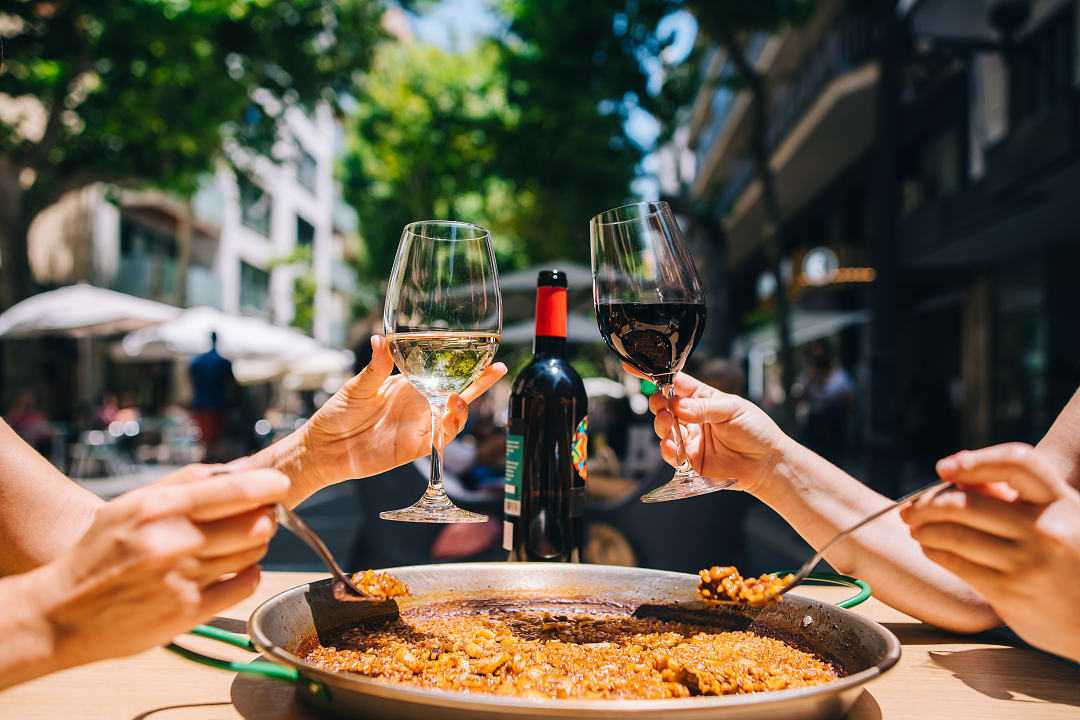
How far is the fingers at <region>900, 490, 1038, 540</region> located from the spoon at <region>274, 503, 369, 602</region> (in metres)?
0.61

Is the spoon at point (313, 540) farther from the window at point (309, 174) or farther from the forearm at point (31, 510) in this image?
the window at point (309, 174)

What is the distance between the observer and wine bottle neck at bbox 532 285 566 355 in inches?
64.3

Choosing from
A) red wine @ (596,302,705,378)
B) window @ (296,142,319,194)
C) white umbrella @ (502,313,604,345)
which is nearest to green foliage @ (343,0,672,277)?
white umbrella @ (502,313,604,345)

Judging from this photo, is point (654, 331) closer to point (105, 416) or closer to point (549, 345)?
point (549, 345)

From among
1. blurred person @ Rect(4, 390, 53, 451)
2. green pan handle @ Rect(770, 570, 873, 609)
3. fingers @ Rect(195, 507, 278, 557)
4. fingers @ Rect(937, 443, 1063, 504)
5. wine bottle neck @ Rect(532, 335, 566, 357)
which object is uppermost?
wine bottle neck @ Rect(532, 335, 566, 357)

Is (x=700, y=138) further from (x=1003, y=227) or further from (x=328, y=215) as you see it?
(x=1003, y=227)

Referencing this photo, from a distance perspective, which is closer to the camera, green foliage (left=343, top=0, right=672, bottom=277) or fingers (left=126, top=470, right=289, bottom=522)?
fingers (left=126, top=470, right=289, bottom=522)

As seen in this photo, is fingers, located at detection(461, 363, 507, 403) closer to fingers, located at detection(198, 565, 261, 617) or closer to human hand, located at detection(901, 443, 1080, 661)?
fingers, located at detection(198, 565, 261, 617)

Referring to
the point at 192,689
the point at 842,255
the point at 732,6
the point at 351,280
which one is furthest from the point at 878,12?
the point at 351,280

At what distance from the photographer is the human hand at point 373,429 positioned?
153cm

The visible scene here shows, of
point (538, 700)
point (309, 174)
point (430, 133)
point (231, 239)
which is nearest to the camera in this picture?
point (538, 700)

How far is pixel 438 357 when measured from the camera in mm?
1383

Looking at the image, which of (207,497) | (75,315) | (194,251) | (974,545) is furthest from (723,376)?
(194,251)

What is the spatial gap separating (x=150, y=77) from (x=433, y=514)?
11984 mm
